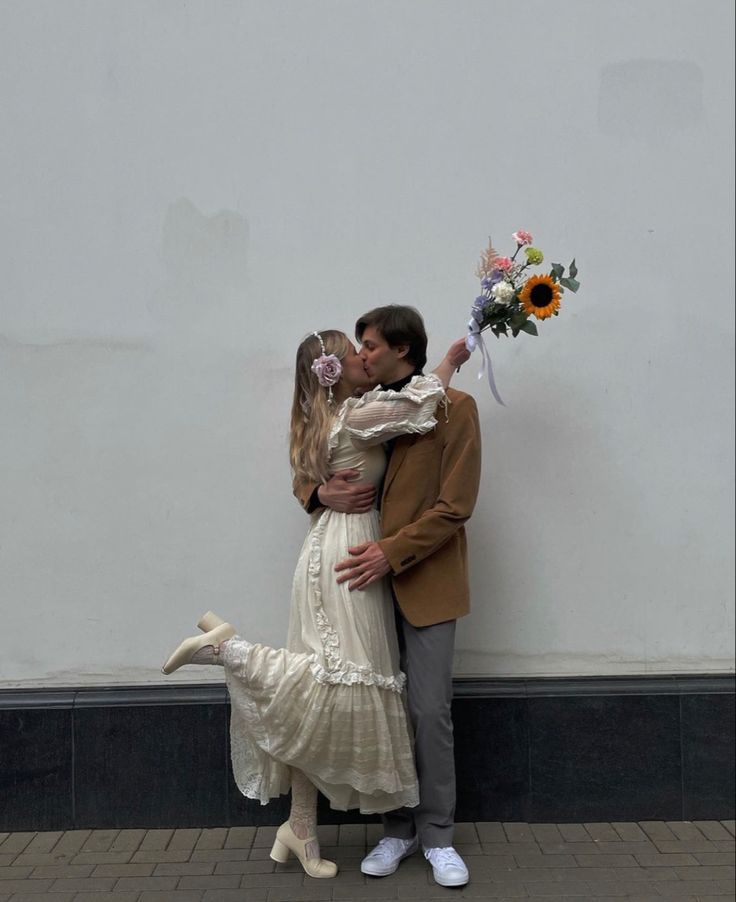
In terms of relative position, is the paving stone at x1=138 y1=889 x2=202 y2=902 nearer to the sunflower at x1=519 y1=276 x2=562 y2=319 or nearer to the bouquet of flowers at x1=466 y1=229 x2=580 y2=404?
the bouquet of flowers at x1=466 y1=229 x2=580 y2=404

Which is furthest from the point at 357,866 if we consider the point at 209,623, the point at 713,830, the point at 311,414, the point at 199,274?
the point at 199,274

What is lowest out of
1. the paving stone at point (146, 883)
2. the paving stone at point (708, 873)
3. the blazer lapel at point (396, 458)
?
the paving stone at point (708, 873)

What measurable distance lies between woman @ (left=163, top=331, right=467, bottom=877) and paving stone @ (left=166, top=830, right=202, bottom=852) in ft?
1.43

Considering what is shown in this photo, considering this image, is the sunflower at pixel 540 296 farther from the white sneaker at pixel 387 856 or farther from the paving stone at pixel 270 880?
the paving stone at pixel 270 880

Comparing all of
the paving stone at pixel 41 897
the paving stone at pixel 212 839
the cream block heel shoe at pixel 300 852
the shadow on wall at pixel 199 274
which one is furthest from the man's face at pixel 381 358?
the paving stone at pixel 41 897

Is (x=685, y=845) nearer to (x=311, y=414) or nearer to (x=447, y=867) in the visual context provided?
(x=447, y=867)

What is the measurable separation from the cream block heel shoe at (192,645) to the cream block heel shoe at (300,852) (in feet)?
2.70

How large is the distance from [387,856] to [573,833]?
0.84 m

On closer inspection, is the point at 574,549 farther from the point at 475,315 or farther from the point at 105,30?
the point at 105,30

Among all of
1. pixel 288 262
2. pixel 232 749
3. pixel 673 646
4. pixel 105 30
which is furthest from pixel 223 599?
pixel 105 30

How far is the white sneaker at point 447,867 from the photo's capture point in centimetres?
423

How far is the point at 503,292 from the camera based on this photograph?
4.26m

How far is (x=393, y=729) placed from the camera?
4250 millimetres

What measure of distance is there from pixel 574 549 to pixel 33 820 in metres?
2.53
